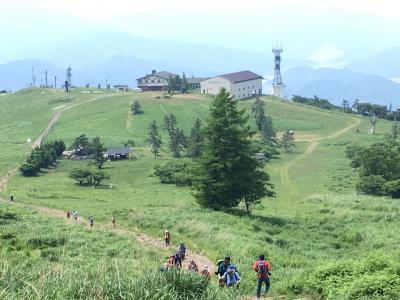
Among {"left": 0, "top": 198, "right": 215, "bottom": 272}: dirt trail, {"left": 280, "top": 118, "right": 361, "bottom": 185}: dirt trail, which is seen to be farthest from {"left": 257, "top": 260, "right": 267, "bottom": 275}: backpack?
{"left": 280, "top": 118, "right": 361, "bottom": 185}: dirt trail

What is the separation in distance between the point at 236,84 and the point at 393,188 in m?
108

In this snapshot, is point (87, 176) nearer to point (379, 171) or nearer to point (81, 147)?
point (81, 147)

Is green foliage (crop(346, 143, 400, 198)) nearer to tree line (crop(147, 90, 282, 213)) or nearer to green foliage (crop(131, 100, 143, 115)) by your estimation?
tree line (crop(147, 90, 282, 213))

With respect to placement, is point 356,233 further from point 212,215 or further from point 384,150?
point 384,150

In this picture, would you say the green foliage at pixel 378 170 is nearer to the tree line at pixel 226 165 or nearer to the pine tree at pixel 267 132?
the tree line at pixel 226 165

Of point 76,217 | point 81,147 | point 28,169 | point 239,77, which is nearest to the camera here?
point 76,217

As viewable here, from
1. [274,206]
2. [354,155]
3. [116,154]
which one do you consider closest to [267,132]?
[354,155]

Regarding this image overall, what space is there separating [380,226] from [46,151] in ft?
213

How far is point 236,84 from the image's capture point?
16600cm

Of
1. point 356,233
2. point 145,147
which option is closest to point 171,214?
point 356,233

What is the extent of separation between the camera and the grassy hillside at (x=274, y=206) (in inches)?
1169

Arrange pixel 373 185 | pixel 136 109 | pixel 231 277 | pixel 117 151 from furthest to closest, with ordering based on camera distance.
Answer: pixel 136 109 → pixel 117 151 → pixel 373 185 → pixel 231 277

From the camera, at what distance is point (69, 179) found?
258ft

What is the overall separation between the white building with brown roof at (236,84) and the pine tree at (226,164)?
118 m
